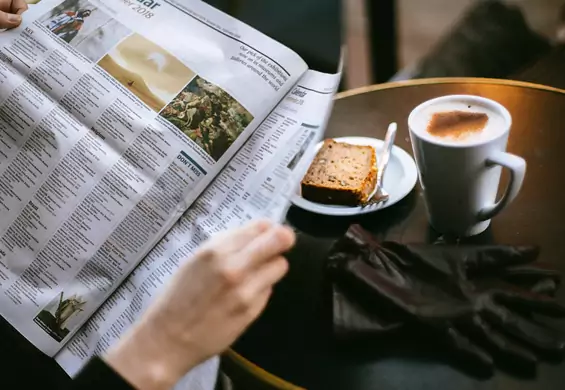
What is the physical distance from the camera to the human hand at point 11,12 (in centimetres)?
61

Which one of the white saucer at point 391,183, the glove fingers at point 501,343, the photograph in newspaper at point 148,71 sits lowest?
the white saucer at point 391,183

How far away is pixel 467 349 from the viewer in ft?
1.68

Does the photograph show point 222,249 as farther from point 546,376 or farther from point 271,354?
point 546,376

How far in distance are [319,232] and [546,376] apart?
249 mm

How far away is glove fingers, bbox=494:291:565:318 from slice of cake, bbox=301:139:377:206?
0.61 ft

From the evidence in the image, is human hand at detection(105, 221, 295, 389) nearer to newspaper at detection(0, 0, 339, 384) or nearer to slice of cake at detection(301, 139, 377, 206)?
newspaper at detection(0, 0, 339, 384)

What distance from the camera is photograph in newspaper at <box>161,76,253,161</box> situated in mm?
576

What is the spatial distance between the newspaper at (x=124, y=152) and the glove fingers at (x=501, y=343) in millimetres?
181

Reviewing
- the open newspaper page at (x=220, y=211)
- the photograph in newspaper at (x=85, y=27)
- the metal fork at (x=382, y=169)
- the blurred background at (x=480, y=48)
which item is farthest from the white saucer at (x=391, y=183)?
the blurred background at (x=480, y=48)

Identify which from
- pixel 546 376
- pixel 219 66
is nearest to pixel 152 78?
pixel 219 66

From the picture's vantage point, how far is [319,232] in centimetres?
66

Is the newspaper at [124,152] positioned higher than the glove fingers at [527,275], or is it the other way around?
the newspaper at [124,152]

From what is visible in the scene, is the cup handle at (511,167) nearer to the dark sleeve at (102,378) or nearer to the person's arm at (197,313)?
the person's arm at (197,313)

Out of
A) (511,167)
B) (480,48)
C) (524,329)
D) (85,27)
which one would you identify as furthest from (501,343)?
(480,48)
